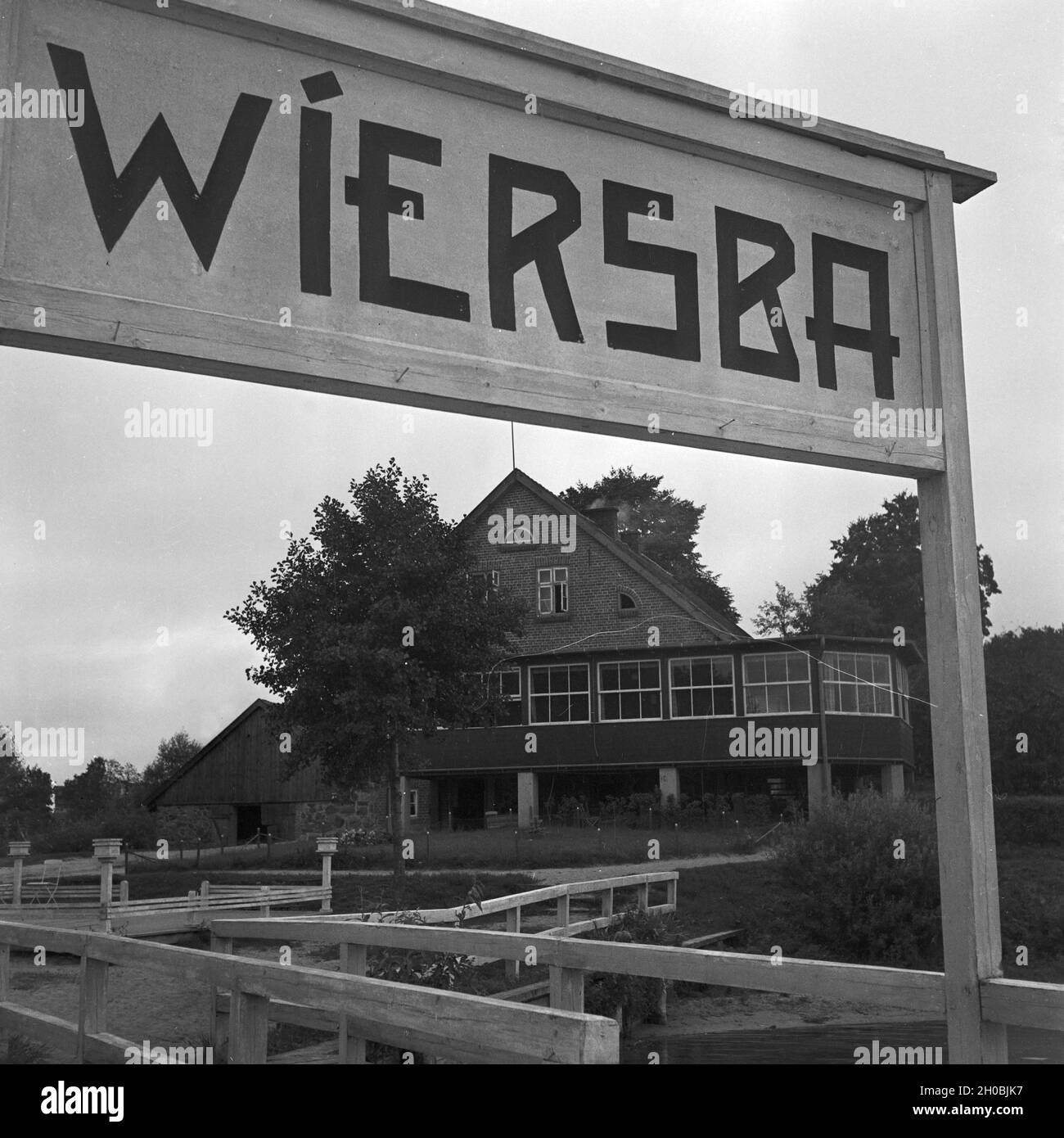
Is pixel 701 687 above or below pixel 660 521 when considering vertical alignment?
below

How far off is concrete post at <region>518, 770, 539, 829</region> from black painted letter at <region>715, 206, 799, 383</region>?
31.5m

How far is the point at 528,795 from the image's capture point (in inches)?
1388

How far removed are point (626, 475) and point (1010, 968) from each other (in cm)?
5267

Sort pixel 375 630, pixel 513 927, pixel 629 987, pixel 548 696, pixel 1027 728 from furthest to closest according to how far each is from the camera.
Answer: pixel 1027 728 < pixel 548 696 < pixel 375 630 < pixel 513 927 < pixel 629 987

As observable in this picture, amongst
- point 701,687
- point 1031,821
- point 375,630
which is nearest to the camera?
point 375,630

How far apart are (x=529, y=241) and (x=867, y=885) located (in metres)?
14.7

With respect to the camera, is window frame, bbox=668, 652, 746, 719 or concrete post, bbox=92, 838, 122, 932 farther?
window frame, bbox=668, 652, 746, 719

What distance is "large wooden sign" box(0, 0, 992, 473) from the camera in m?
3.21

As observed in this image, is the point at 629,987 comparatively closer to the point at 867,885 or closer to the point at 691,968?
the point at 867,885

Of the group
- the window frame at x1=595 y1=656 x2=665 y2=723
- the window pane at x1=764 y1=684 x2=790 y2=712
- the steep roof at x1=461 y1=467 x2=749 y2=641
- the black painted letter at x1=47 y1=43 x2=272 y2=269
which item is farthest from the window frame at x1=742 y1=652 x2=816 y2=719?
the black painted letter at x1=47 y1=43 x2=272 y2=269

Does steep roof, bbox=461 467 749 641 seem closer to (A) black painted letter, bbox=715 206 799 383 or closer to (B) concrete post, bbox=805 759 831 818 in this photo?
(B) concrete post, bbox=805 759 831 818

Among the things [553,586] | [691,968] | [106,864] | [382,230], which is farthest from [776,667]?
[382,230]

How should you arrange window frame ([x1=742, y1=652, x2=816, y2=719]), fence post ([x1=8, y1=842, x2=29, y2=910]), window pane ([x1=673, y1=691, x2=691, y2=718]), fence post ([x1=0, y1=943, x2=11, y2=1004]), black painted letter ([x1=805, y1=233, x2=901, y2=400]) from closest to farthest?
black painted letter ([x1=805, y1=233, x2=901, y2=400]) < fence post ([x1=0, y1=943, x2=11, y2=1004]) < fence post ([x1=8, y1=842, x2=29, y2=910]) < window frame ([x1=742, y1=652, x2=816, y2=719]) < window pane ([x1=673, y1=691, x2=691, y2=718])
